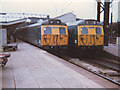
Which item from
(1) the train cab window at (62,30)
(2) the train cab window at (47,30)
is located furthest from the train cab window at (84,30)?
(2) the train cab window at (47,30)

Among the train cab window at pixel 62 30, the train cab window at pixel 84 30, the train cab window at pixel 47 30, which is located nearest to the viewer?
the train cab window at pixel 47 30

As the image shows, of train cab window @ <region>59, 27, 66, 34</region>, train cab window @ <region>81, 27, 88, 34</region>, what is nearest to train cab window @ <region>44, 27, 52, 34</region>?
train cab window @ <region>59, 27, 66, 34</region>

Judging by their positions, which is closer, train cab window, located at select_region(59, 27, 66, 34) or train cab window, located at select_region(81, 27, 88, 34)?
train cab window, located at select_region(81, 27, 88, 34)

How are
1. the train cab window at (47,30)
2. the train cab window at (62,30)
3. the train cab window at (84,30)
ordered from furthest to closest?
1. the train cab window at (62,30)
2. the train cab window at (84,30)
3. the train cab window at (47,30)

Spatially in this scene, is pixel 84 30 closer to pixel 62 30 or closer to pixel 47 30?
pixel 62 30

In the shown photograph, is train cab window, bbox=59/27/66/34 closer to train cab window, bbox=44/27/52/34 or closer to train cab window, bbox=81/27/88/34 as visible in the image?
train cab window, bbox=44/27/52/34

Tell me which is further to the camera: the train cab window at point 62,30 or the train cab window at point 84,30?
the train cab window at point 62,30

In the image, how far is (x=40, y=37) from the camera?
609 inches

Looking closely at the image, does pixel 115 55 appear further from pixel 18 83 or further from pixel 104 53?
pixel 18 83

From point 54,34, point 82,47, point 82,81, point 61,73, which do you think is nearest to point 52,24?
point 54,34

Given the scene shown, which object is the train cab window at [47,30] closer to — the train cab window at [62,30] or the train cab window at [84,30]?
the train cab window at [62,30]

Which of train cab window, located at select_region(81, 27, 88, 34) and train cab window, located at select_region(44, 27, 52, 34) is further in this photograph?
train cab window, located at select_region(81, 27, 88, 34)

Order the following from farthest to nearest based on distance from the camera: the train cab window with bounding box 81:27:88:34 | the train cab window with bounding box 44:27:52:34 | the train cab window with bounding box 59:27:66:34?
1. the train cab window with bounding box 59:27:66:34
2. the train cab window with bounding box 81:27:88:34
3. the train cab window with bounding box 44:27:52:34

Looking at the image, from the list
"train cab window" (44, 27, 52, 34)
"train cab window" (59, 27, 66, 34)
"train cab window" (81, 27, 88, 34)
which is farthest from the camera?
"train cab window" (59, 27, 66, 34)
